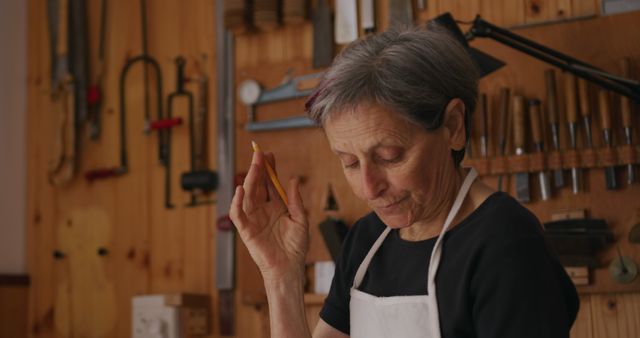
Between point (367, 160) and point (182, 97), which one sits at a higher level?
point (182, 97)

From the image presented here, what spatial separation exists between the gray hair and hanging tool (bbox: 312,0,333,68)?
1666 millimetres

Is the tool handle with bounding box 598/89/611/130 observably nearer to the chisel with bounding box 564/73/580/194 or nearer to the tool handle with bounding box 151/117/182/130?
the chisel with bounding box 564/73/580/194

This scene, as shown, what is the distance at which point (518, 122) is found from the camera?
108 inches

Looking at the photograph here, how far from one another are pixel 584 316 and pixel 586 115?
1.97 feet

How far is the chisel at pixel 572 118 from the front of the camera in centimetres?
267

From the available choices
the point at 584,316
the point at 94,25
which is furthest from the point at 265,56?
the point at 584,316

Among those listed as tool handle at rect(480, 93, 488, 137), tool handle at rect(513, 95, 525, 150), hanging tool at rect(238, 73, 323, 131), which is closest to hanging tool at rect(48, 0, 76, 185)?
hanging tool at rect(238, 73, 323, 131)

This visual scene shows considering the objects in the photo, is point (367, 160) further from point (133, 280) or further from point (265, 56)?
point (133, 280)

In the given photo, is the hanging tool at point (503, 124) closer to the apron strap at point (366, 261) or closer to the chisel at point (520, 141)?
the chisel at point (520, 141)

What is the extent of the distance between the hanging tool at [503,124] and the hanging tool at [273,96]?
649 millimetres

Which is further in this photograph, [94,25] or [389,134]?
[94,25]

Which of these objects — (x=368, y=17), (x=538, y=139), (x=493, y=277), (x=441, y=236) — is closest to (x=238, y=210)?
(x=441, y=236)

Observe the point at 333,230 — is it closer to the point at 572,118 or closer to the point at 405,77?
the point at 572,118

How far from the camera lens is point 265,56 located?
3.30m
